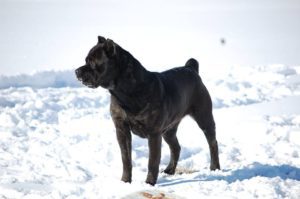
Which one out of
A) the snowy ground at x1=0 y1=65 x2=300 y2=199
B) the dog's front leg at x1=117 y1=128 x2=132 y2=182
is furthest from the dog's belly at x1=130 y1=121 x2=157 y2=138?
the snowy ground at x1=0 y1=65 x2=300 y2=199

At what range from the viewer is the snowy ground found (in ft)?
18.9

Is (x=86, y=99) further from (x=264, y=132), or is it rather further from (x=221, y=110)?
(x=264, y=132)

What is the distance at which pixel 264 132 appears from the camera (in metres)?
11.3

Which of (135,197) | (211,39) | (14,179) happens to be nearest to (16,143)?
(14,179)

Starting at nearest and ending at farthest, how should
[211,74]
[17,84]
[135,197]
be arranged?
[135,197] → [17,84] → [211,74]

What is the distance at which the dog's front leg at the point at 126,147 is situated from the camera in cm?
626

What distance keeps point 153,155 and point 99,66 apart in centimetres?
132

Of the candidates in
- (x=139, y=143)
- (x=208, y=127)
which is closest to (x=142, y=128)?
(x=208, y=127)

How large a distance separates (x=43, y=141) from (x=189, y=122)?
4.59 meters

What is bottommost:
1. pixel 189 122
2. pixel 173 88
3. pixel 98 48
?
pixel 189 122

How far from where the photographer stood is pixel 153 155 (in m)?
6.23

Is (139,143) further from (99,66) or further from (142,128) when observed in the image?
(99,66)

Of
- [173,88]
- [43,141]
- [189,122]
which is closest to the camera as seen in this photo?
[173,88]

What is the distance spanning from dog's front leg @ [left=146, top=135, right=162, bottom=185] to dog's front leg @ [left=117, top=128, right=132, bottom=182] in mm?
297
